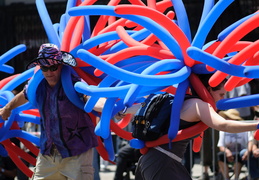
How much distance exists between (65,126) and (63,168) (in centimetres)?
34

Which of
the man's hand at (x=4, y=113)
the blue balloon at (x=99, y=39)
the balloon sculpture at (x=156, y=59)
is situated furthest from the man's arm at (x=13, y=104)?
the blue balloon at (x=99, y=39)

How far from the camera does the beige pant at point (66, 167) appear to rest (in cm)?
468

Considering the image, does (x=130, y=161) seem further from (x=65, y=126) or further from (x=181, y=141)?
(x=181, y=141)

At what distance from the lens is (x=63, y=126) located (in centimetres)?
470

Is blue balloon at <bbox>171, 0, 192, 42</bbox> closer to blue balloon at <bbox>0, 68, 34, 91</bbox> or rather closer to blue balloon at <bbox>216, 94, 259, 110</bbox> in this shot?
blue balloon at <bbox>216, 94, 259, 110</bbox>

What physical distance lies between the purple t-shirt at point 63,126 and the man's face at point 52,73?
5 cm

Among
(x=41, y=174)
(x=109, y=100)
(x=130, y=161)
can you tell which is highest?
(x=109, y=100)

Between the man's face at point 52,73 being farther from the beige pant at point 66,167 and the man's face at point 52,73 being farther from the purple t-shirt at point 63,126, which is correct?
the beige pant at point 66,167

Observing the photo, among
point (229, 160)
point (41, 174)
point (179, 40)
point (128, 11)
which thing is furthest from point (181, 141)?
point (229, 160)

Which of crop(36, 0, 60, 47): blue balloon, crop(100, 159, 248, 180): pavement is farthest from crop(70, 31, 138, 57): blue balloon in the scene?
crop(100, 159, 248, 180): pavement

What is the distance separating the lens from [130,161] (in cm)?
808

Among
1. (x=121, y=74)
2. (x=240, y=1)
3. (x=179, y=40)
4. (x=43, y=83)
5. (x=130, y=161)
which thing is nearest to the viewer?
(x=121, y=74)

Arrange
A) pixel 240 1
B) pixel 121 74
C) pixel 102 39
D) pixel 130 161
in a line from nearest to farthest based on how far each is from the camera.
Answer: pixel 121 74 → pixel 102 39 → pixel 130 161 → pixel 240 1

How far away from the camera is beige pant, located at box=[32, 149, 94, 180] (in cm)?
468
